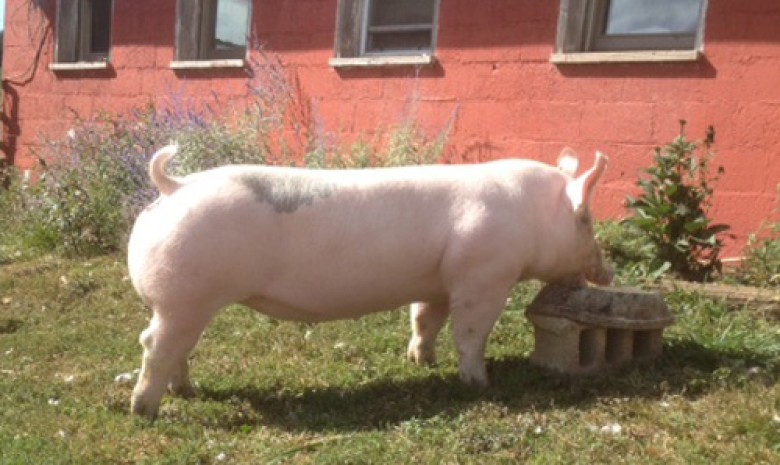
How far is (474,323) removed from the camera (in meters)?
4.30

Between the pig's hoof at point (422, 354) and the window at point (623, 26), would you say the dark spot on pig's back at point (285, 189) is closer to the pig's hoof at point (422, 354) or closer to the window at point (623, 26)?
the pig's hoof at point (422, 354)

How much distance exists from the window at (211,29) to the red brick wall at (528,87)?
18 centimetres

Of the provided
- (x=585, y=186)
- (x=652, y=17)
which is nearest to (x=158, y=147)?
(x=652, y=17)

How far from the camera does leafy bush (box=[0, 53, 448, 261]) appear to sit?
809cm

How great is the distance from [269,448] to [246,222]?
3.03 feet

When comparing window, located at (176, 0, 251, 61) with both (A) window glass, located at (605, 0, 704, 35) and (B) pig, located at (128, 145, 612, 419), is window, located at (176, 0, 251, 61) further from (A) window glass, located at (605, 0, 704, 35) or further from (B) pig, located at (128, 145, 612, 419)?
(B) pig, located at (128, 145, 612, 419)

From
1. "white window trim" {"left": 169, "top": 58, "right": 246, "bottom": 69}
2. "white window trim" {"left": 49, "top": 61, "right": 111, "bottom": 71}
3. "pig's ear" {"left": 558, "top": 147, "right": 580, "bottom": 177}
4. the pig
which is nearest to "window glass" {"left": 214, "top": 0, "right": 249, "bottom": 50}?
"white window trim" {"left": 169, "top": 58, "right": 246, "bottom": 69}

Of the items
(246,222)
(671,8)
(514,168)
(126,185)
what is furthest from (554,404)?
(126,185)

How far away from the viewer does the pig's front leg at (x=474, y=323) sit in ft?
14.0

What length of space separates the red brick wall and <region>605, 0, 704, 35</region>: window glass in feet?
1.06

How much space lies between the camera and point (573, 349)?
4.39 m

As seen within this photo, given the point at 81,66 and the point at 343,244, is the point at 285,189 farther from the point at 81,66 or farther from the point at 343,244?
the point at 81,66

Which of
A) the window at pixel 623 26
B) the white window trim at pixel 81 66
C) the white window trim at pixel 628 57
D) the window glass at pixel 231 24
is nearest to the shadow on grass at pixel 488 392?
the white window trim at pixel 628 57

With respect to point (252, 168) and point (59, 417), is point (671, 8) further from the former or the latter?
point (59, 417)
